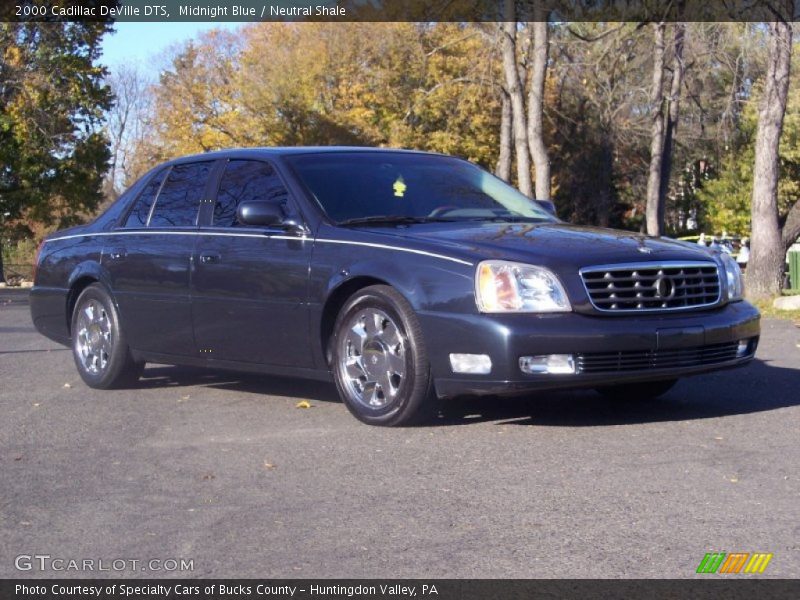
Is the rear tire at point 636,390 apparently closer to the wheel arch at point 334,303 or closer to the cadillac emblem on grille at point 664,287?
the cadillac emblem on grille at point 664,287

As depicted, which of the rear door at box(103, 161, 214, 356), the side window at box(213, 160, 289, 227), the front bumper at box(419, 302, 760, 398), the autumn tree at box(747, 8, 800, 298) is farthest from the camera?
the autumn tree at box(747, 8, 800, 298)

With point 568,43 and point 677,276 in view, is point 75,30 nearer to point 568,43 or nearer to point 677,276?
point 568,43

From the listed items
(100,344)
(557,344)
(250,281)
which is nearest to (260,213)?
(250,281)

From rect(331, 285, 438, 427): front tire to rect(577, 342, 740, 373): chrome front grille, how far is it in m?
0.87

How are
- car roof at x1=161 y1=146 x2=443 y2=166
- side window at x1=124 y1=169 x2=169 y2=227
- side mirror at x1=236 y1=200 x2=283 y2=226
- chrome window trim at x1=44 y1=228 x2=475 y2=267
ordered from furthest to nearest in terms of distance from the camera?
1. side window at x1=124 y1=169 x2=169 y2=227
2. car roof at x1=161 y1=146 x2=443 y2=166
3. side mirror at x1=236 y1=200 x2=283 y2=226
4. chrome window trim at x1=44 y1=228 x2=475 y2=267

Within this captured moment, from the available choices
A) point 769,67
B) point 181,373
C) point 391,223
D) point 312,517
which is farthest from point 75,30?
point 312,517

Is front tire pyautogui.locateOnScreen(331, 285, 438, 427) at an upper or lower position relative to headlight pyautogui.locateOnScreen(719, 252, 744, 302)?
lower

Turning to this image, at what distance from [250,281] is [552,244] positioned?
1.95m

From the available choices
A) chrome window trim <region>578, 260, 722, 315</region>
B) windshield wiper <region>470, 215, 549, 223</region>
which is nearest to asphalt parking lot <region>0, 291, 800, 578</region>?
chrome window trim <region>578, 260, 722, 315</region>

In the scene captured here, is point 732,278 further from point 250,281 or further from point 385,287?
point 250,281

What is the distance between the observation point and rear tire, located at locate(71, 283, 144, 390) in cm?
876

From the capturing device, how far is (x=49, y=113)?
129ft

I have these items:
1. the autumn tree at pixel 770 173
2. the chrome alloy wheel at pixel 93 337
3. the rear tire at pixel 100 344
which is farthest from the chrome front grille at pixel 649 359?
the autumn tree at pixel 770 173
